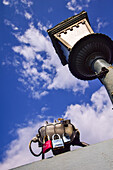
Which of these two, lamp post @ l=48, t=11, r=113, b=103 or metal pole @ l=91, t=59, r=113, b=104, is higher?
lamp post @ l=48, t=11, r=113, b=103

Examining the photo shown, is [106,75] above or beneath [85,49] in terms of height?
beneath

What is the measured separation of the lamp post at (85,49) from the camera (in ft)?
25.9

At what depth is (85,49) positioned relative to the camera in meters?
9.31

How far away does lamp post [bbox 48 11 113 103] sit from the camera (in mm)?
7887

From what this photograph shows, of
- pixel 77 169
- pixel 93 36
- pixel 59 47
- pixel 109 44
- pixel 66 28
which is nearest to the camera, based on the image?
pixel 77 169

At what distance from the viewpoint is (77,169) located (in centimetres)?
130

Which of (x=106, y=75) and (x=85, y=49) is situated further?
(x=85, y=49)

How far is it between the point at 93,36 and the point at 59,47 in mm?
5561

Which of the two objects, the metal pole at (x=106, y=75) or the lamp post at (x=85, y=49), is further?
the lamp post at (x=85, y=49)

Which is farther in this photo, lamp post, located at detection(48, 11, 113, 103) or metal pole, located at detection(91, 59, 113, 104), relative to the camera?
lamp post, located at detection(48, 11, 113, 103)

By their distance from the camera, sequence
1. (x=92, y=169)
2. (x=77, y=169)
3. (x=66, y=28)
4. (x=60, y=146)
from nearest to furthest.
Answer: (x=92, y=169), (x=77, y=169), (x=60, y=146), (x=66, y=28)

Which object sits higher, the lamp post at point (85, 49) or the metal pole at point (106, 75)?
the lamp post at point (85, 49)

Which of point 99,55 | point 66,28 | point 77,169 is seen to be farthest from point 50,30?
point 77,169

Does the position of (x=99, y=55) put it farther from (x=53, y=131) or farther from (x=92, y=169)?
(x=92, y=169)
